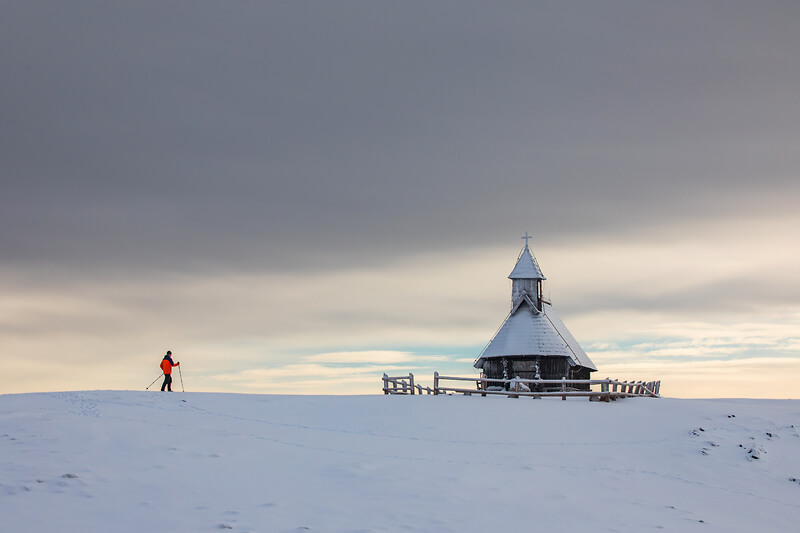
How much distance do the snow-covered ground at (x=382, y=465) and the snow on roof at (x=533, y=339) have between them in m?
14.4

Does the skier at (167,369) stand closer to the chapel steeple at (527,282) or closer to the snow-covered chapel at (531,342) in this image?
the snow-covered chapel at (531,342)

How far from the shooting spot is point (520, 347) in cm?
4716

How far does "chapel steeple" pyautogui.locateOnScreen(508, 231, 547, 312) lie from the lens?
1965 inches

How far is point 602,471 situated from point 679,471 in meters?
3.10

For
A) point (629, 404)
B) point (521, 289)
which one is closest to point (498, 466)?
point (629, 404)

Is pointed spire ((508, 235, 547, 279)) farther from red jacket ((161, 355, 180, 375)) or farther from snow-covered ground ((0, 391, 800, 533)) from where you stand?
red jacket ((161, 355, 180, 375))

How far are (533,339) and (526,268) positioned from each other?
5461 mm

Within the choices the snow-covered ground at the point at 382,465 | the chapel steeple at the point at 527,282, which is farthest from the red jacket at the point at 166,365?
the chapel steeple at the point at 527,282

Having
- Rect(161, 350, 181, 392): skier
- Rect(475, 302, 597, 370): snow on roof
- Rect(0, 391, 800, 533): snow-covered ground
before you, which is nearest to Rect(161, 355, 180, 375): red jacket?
Rect(161, 350, 181, 392): skier

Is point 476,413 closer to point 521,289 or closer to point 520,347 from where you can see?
point 520,347

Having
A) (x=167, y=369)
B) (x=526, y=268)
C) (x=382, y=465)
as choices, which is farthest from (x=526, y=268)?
(x=382, y=465)

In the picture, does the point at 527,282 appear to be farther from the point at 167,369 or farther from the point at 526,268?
the point at 167,369

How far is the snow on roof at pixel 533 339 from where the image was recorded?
154 feet

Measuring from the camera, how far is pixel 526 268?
50469 mm
